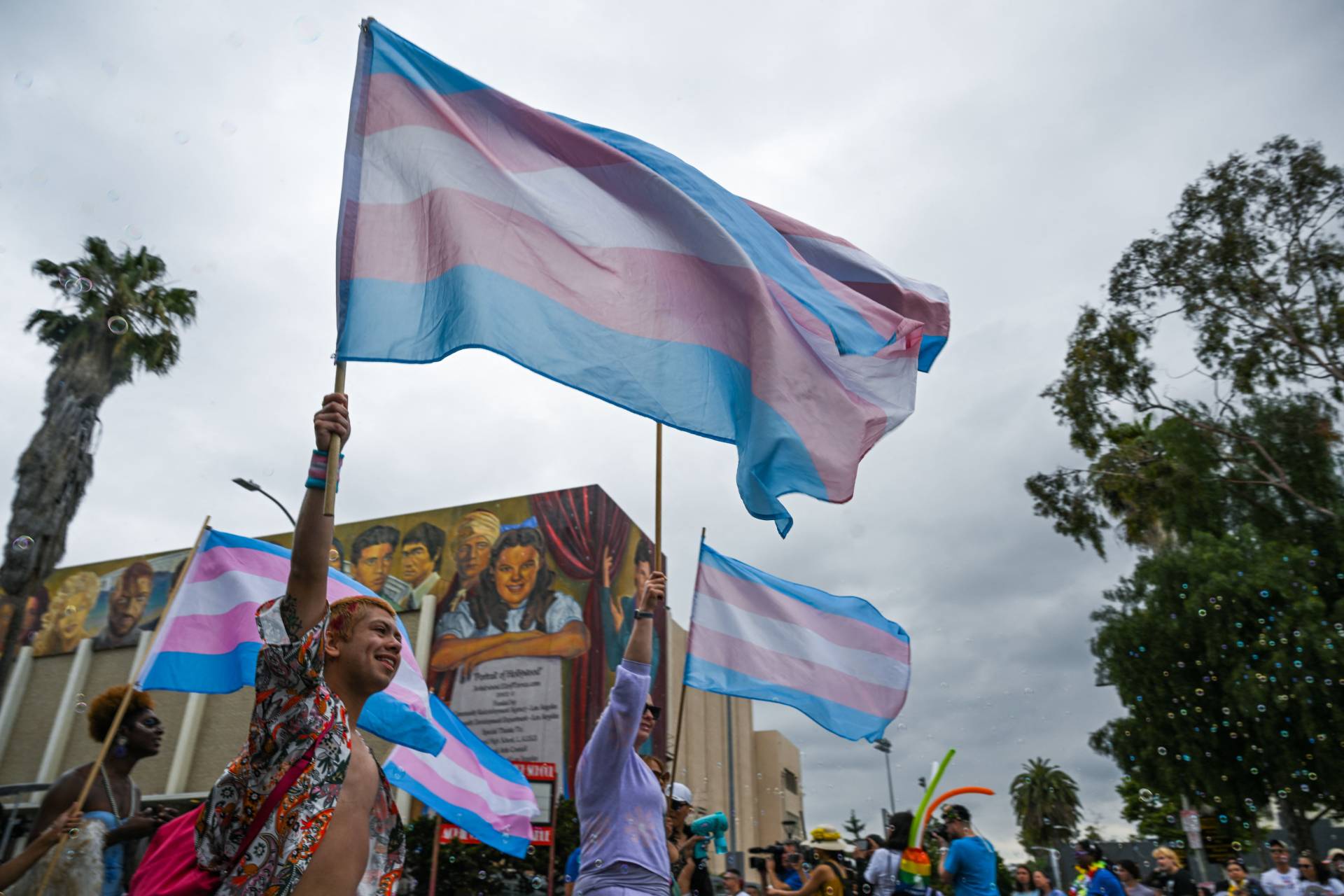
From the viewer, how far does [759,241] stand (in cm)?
535

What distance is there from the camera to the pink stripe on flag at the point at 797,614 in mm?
7652

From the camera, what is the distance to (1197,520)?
24891 mm

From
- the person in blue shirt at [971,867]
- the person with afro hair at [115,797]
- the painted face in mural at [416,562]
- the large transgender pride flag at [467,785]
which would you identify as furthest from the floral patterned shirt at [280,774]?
the painted face in mural at [416,562]

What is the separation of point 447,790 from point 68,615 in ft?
113

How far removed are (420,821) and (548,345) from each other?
19.3 m

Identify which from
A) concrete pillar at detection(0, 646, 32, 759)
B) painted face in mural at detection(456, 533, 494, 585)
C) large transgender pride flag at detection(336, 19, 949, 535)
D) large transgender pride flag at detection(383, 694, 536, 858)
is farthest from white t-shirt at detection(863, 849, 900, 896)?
concrete pillar at detection(0, 646, 32, 759)

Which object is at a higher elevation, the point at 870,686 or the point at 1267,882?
the point at 870,686

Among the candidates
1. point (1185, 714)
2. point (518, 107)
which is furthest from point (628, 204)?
point (1185, 714)

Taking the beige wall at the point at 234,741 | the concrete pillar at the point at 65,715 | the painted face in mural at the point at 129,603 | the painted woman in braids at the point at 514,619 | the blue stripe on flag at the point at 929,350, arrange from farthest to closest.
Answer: the painted face in mural at the point at 129,603
the concrete pillar at the point at 65,715
the beige wall at the point at 234,741
the painted woman in braids at the point at 514,619
the blue stripe on flag at the point at 929,350

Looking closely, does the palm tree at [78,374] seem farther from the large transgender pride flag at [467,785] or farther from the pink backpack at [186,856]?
the pink backpack at [186,856]

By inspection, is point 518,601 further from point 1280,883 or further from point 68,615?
point 1280,883

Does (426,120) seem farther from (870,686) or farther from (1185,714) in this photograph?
(1185,714)

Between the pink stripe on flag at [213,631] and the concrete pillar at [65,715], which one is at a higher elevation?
the concrete pillar at [65,715]

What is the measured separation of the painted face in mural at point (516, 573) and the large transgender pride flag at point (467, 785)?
830 inches
